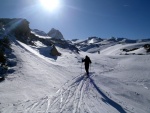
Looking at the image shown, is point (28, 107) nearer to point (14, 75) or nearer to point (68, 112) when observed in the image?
point (68, 112)

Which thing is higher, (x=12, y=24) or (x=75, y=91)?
(x=12, y=24)

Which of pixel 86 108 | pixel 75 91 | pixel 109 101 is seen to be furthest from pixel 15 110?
pixel 109 101

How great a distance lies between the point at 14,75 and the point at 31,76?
1.58 metres

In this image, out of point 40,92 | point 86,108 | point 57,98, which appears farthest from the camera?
point 40,92

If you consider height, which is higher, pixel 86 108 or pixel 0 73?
pixel 0 73

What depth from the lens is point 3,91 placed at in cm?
1152

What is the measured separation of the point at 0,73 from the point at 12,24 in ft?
92.8

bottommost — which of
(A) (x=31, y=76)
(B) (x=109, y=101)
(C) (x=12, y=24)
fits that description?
(B) (x=109, y=101)

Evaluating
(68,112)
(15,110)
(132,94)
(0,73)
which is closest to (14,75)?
(0,73)

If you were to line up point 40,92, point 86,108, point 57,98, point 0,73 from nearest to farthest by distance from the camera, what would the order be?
point 86,108 → point 57,98 → point 40,92 → point 0,73

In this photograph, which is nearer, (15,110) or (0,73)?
(15,110)

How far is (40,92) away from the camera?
12.5 m

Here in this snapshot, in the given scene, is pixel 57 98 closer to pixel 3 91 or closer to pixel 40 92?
pixel 40 92

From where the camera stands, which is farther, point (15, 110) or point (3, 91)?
point (3, 91)
